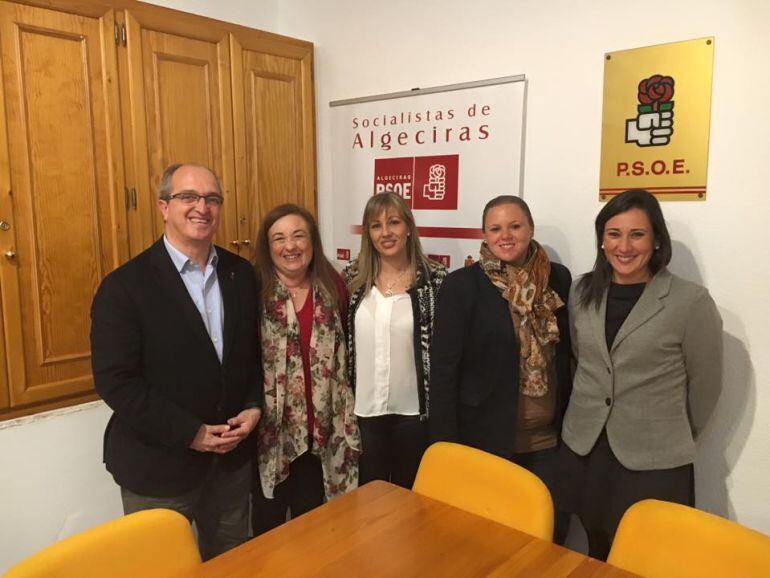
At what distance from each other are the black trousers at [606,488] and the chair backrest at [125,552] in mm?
1153

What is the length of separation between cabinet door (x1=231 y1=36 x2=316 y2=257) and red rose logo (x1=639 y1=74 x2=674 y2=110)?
1.52 meters

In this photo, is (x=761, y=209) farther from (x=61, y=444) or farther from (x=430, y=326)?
(x=61, y=444)

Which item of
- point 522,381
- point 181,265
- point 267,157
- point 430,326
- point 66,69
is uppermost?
point 66,69

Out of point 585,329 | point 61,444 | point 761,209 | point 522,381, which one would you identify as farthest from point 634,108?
point 61,444

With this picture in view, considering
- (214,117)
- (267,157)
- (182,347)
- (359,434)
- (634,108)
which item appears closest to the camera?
(182,347)

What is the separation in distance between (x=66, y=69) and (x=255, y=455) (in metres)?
1.49

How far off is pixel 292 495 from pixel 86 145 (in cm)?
148

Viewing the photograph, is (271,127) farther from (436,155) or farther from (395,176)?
(436,155)

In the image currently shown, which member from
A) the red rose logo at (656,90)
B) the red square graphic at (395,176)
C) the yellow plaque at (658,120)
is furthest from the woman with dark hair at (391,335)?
the red rose logo at (656,90)

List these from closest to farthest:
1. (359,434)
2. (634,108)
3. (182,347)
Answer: (182,347)
(634,108)
(359,434)

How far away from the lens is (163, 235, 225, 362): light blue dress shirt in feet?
6.04

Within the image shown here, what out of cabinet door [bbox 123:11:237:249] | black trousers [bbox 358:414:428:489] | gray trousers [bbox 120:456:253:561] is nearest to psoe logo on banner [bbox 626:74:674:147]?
black trousers [bbox 358:414:428:489]

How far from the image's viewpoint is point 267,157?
280cm

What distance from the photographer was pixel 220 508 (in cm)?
201
